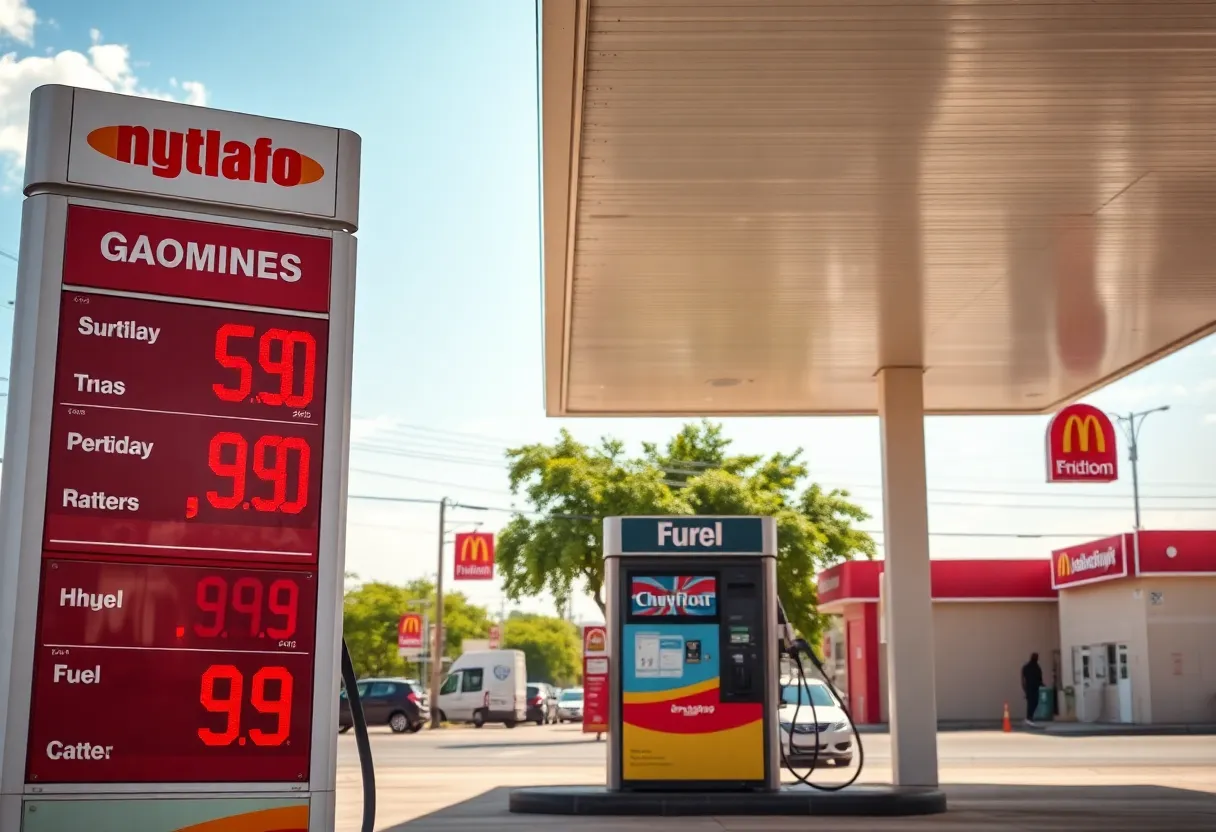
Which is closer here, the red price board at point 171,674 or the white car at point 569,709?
the red price board at point 171,674

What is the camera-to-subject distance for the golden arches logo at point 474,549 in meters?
43.0

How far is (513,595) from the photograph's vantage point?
4234cm

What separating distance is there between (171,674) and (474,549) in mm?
38642

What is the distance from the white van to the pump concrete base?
94.4 ft

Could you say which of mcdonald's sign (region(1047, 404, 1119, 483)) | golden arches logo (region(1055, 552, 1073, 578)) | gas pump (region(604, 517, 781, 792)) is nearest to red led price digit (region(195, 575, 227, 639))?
gas pump (region(604, 517, 781, 792))

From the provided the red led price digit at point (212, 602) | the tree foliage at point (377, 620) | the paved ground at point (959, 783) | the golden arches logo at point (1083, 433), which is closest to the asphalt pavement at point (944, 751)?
the paved ground at point (959, 783)

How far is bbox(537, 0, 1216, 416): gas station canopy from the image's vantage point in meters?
8.74

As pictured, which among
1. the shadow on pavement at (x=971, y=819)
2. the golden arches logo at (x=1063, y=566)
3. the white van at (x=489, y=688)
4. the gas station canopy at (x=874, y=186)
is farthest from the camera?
the white van at (x=489, y=688)

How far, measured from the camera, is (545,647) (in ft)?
585

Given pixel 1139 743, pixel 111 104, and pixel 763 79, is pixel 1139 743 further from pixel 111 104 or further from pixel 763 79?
pixel 111 104

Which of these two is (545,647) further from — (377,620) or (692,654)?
(692,654)

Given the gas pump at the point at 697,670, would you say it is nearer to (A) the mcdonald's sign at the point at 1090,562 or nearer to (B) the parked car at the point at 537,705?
(A) the mcdonald's sign at the point at 1090,562

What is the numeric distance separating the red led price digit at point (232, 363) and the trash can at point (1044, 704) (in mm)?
34603

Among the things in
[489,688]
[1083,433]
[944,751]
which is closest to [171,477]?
[1083,433]
